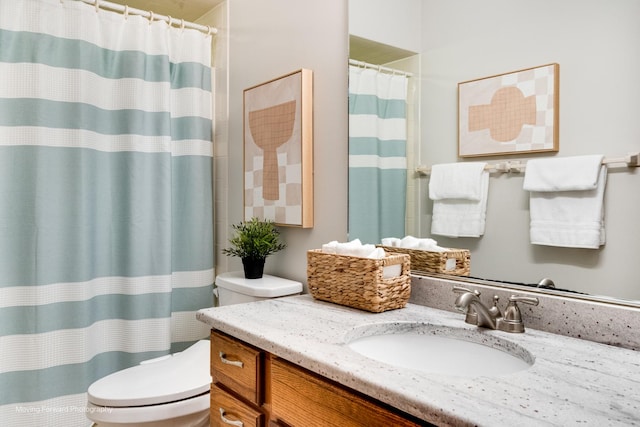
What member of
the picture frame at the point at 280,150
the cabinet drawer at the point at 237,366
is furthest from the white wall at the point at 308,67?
the cabinet drawer at the point at 237,366

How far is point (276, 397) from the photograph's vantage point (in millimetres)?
1071

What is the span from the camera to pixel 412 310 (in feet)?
4.47

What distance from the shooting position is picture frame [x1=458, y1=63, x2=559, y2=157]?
1134 millimetres

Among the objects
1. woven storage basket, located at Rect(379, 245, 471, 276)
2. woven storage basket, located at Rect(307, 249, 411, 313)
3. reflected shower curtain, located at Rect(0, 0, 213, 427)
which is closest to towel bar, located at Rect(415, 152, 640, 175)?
woven storage basket, located at Rect(379, 245, 471, 276)

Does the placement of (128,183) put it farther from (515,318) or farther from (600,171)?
(600,171)

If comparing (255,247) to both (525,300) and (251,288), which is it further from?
(525,300)

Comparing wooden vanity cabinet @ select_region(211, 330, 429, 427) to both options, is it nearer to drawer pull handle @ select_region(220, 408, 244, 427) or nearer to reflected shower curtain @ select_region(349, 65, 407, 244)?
drawer pull handle @ select_region(220, 408, 244, 427)

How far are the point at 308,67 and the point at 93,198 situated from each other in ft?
3.74

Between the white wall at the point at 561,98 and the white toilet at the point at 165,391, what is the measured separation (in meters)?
0.78

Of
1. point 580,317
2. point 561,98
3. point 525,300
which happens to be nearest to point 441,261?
point 525,300

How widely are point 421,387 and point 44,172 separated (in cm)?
184

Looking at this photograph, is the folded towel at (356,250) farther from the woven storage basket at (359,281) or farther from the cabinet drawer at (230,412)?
the cabinet drawer at (230,412)

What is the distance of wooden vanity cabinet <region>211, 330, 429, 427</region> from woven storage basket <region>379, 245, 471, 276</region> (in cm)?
59

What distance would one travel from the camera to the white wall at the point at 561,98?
102 centimetres
